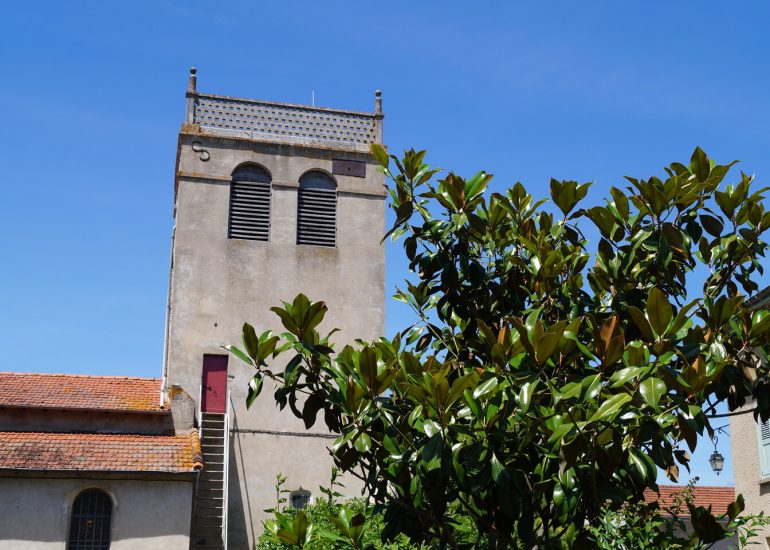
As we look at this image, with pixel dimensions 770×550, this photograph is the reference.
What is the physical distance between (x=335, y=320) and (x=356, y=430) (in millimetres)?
21624

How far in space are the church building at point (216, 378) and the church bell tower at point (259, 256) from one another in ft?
0.12

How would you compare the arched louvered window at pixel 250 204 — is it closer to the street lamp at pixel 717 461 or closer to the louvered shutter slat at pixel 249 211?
the louvered shutter slat at pixel 249 211

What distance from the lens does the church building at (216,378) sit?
825 inches

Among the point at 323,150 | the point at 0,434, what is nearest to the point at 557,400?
the point at 0,434

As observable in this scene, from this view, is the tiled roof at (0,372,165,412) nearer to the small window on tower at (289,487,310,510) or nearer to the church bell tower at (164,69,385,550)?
the church bell tower at (164,69,385,550)

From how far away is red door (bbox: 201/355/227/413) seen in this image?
26.1 metres

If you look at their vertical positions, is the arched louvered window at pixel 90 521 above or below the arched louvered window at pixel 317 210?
below

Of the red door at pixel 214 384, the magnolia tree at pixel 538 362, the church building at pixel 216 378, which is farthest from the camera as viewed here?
the red door at pixel 214 384

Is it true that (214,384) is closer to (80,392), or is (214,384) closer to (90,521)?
(80,392)

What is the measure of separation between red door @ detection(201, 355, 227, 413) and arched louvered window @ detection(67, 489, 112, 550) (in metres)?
5.13

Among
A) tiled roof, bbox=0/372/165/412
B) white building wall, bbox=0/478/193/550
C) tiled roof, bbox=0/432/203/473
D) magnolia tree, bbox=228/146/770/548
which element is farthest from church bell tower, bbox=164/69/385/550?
magnolia tree, bbox=228/146/770/548

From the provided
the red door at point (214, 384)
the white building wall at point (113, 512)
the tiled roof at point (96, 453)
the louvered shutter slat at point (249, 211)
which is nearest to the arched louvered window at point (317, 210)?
the louvered shutter slat at point (249, 211)

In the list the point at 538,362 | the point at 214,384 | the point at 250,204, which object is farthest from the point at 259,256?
the point at 538,362

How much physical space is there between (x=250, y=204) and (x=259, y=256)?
1.60m
